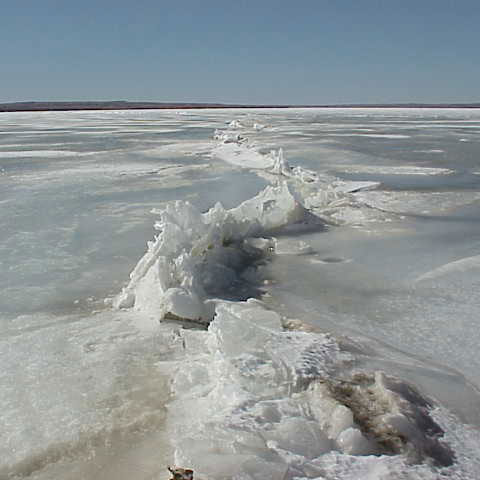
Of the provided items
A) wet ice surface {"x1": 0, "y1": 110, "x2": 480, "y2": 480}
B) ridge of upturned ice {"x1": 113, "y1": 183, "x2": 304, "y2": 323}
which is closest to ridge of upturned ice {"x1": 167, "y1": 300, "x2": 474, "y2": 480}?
wet ice surface {"x1": 0, "y1": 110, "x2": 480, "y2": 480}

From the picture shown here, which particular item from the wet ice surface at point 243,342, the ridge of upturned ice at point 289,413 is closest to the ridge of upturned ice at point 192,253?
the wet ice surface at point 243,342

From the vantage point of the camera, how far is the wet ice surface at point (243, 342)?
150 cm

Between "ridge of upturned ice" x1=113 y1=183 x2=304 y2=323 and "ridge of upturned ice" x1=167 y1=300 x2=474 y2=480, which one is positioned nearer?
"ridge of upturned ice" x1=167 y1=300 x2=474 y2=480

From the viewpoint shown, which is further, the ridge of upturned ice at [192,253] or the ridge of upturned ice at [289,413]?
the ridge of upturned ice at [192,253]

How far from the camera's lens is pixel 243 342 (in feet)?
6.78

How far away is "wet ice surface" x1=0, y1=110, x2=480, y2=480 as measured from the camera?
1504 mm

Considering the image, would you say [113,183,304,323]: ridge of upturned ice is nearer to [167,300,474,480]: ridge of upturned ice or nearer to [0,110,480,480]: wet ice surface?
[0,110,480,480]: wet ice surface

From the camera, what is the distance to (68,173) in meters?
8.14

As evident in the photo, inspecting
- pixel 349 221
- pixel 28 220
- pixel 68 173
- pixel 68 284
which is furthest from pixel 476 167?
pixel 68 284

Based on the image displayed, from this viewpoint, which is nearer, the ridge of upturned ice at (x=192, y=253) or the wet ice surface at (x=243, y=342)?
the wet ice surface at (x=243, y=342)

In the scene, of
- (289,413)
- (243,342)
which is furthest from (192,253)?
(289,413)

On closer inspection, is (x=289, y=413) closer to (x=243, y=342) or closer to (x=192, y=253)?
(x=243, y=342)

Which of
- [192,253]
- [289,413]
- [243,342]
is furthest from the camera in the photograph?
[192,253]

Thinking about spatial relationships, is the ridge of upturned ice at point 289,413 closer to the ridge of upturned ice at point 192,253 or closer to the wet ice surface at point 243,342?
the wet ice surface at point 243,342
